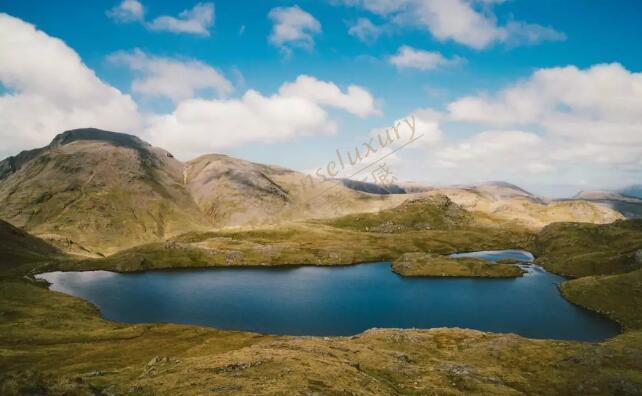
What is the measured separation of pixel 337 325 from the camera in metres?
117

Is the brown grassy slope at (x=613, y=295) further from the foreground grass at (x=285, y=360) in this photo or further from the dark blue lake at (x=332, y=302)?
the dark blue lake at (x=332, y=302)

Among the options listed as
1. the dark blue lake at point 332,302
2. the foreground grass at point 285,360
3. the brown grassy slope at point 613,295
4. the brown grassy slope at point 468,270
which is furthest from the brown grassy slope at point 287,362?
the brown grassy slope at point 468,270

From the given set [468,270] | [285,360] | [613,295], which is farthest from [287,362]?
[468,270]

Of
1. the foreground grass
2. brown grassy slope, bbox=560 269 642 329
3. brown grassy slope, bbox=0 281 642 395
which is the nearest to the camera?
brown grassy slope, bbox=0 281 642 395

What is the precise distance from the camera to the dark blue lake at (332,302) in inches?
4710

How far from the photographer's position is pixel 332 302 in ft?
466

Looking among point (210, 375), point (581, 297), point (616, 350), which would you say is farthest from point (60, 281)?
point (581, 297)

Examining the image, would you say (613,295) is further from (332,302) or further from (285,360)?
(285,360)

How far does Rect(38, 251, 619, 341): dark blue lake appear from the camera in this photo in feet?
392

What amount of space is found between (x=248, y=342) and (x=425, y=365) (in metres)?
45.2

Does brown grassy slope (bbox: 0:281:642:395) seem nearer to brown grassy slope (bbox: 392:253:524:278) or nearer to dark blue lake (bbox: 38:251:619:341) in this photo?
dark blue lake (bbox: 38:251:619:341)

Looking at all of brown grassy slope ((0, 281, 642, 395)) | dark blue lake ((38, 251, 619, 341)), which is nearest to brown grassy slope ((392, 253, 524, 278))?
dark blue lake ((38, 251, 619, 341))

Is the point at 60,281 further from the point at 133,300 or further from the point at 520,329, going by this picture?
the point at 520,329

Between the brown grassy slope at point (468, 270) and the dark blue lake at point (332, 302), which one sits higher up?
the brown grassy slope at point (468, 270)
